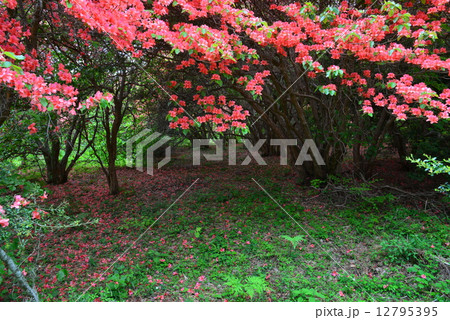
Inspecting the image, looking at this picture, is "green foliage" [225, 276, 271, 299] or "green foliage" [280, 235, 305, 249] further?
"green foliage" [280, 235, 305, 249]

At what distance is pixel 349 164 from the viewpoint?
6543mm

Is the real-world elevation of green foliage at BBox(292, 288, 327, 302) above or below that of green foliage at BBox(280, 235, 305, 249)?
below

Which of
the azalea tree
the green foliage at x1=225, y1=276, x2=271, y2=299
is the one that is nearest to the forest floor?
the green foliage at x1=225, y1=276, x2=271, y2=299

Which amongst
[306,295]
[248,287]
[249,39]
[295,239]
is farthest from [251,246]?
[249,39]

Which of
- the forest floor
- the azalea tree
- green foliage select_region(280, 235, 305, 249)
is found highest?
the azalea tree

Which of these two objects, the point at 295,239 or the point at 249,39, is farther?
the point at 249,39

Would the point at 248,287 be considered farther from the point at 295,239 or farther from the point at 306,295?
the point at 295,239

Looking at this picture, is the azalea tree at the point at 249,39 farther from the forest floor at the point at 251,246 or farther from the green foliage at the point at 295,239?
the forest floor at the point at 251,246

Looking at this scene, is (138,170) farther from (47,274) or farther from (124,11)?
(124,11)

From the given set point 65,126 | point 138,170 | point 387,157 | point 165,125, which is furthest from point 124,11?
point 387,157

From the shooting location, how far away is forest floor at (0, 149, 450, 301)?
270cm

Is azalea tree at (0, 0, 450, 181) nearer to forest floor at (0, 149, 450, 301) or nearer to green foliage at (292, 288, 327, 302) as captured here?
forest floor at (0, 149, 450, 301)

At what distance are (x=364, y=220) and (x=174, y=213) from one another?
2846 mm

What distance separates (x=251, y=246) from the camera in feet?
11.5
